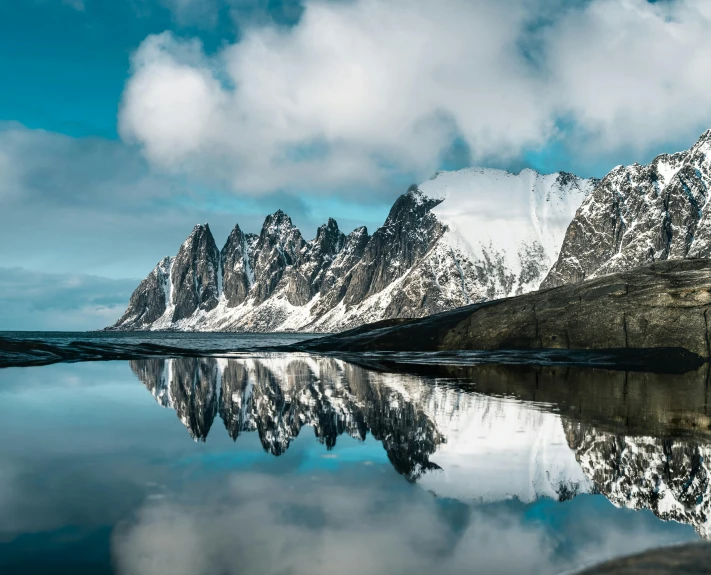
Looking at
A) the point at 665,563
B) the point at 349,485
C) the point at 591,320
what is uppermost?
the point at 591,320

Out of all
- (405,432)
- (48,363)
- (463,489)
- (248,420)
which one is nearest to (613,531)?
(463,489)

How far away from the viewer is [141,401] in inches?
1008

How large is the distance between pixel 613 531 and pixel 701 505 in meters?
2.21

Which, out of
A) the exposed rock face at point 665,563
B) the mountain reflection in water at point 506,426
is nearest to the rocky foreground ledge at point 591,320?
the mountain reflection in water at point 506,426

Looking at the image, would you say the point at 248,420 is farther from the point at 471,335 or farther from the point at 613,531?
the point at 471,335

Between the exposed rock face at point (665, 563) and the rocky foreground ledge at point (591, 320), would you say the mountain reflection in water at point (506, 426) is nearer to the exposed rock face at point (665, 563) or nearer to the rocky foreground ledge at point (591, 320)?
the exposed rock face at point (665, 563)

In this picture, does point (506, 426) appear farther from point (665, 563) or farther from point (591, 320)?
point (591, 320)

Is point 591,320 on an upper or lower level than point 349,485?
upper

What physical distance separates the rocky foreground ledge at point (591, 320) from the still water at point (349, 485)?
3523 cm

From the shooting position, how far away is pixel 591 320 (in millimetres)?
60469

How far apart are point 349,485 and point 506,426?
815cm

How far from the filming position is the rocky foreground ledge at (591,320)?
54469mm

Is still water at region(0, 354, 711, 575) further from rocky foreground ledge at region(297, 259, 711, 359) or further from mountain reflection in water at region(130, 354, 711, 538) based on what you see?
rocky foreground ledge at region(297, 259, 711, 359)

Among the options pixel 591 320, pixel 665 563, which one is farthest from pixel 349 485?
pixel 591 320
